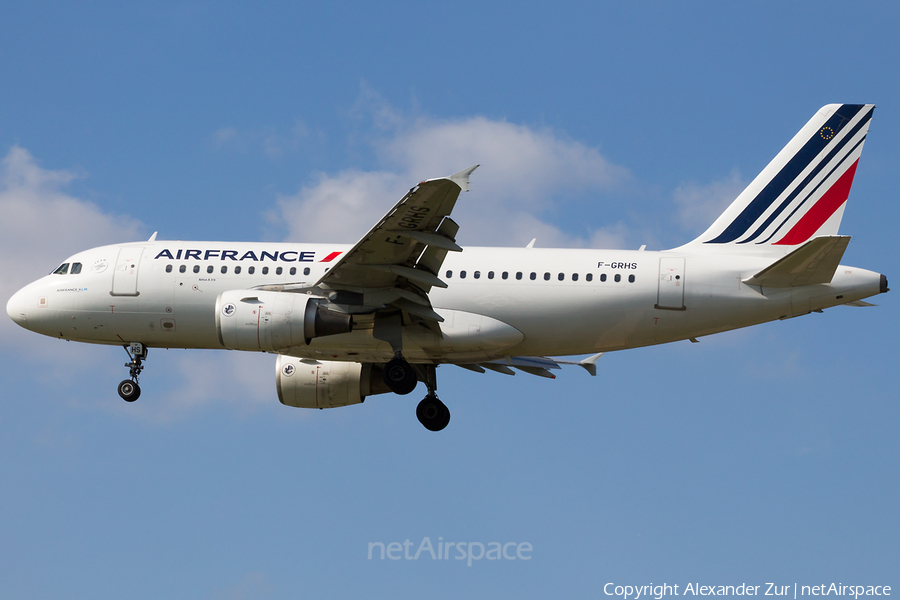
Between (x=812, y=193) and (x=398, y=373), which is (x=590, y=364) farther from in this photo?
(x=812, y=193)

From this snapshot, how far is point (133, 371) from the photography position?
32281 mm

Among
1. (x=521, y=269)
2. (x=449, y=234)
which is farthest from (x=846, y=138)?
(x=449, y=234)

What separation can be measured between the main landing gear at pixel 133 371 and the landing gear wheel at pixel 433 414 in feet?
29.1

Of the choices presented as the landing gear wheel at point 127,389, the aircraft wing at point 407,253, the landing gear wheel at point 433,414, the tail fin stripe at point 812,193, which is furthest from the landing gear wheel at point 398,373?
the tail fin stripe at point 812,193

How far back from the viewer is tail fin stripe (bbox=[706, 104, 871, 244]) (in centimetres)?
3077

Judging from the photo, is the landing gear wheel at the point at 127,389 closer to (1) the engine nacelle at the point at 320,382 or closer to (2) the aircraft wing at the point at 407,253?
(1) the engine nacelle at the point at 320,382

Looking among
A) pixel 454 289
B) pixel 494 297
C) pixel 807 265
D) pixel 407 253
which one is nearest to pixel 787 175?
pixel 807 265

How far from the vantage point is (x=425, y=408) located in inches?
1266

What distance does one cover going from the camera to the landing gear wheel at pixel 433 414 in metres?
32.1

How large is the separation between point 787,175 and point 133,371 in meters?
21.4

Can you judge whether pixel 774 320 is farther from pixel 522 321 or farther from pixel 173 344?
pixel 173 344

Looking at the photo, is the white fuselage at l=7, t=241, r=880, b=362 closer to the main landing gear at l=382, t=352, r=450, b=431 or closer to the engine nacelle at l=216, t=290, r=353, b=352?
the engine nacelle at l=216, t=290, r=353, b=352

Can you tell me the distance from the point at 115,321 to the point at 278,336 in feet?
22.3

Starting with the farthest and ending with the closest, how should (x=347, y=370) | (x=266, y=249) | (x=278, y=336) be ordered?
1. (x=347, y=370)
2. (x=266, y=249)
3. (x=278, y=336)
